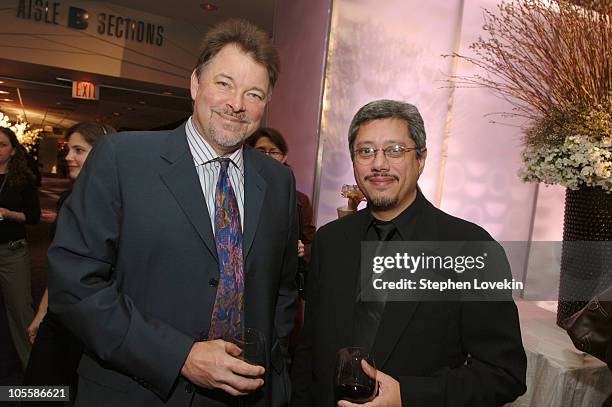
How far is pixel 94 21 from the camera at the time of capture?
7.09m

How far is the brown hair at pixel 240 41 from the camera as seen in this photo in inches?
55.7

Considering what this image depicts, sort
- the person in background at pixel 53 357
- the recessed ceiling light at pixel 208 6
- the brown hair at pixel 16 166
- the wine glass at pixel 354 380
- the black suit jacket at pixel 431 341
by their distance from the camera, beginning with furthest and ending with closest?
the recessed ceiling light at pixel 208 6 → the brown hair at pixel 16 166 → the person in background at pixel 53 357 → the black suit jacket at pixel 431 341 → the wine glass at pixel 354 380

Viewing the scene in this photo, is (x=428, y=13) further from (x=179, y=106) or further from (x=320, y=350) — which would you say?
(x=179, y=106)

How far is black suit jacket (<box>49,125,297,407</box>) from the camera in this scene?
117 centimetres

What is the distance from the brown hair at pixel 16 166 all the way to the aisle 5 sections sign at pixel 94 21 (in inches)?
171

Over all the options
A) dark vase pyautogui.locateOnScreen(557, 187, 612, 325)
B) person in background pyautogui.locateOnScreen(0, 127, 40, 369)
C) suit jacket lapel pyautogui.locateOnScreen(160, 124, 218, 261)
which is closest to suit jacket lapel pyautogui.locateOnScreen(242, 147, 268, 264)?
suit jacket lapel pyautogui.locateOnScreen(160, 124, 218, 261)

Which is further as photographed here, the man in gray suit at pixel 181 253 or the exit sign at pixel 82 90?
the exit sign at pixel 82 90

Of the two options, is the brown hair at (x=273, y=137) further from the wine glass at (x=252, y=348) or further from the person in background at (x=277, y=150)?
the wine glass at (x=252, y=348)

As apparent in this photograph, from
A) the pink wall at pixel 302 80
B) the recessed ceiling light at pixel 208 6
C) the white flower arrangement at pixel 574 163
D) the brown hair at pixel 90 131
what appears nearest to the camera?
the white flower arrangement at pixel 574 163

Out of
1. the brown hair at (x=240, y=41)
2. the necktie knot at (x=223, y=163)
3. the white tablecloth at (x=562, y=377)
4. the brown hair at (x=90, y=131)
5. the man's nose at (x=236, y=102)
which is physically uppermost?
the brown hair at (x=240, y=41)

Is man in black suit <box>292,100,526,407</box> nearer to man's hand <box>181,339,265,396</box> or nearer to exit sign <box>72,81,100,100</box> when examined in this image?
man's hand <box>181,339,265,396</box>

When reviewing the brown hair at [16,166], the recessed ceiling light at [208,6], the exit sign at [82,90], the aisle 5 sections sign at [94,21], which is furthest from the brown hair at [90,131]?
the exit sign at [82,90]

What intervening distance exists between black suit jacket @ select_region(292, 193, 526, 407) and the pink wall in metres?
2.27

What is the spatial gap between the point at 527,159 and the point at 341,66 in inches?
77.3
